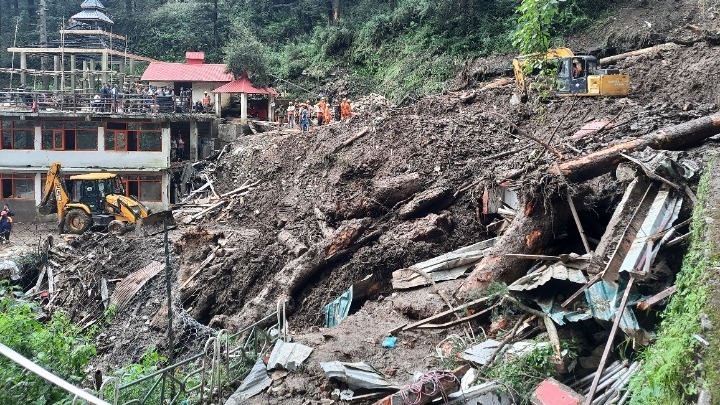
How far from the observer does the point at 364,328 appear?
1148cm

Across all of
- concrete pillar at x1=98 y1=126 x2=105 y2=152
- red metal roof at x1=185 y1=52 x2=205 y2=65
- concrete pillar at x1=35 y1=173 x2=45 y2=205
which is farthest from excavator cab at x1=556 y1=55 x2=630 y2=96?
red metal roof at x1=185 y1=52 x2=205 y2=65

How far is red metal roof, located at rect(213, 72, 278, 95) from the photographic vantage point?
32.7m

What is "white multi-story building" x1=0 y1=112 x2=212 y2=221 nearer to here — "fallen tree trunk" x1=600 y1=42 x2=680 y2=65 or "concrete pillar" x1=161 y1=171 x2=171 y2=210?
"concrete pillar" x1=161 y1=171 x2=171 y2=210

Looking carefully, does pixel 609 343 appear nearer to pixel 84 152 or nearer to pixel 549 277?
pixel 549 277

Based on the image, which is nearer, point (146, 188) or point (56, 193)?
point (56, 193)

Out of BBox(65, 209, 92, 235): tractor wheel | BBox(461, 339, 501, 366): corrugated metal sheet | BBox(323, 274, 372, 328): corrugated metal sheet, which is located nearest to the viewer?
BBox(461, 339, 501, 366): corrugated metal sheet

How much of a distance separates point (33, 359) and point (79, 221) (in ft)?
55.5

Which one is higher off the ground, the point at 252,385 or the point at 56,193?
the point at 252,385

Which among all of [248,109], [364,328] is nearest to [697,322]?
[364,328]

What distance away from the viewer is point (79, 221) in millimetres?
24719

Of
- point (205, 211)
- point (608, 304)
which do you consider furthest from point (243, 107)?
point (608, 304)

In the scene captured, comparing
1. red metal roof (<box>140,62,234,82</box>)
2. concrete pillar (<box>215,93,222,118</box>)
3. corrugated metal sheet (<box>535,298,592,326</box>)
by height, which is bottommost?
corrugated metal sheet (<box>535,298,592,326</box>)

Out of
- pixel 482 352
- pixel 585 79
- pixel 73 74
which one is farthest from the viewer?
pixel 73 74

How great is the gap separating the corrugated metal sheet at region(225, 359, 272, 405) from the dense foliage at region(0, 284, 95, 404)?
7.60 feet
